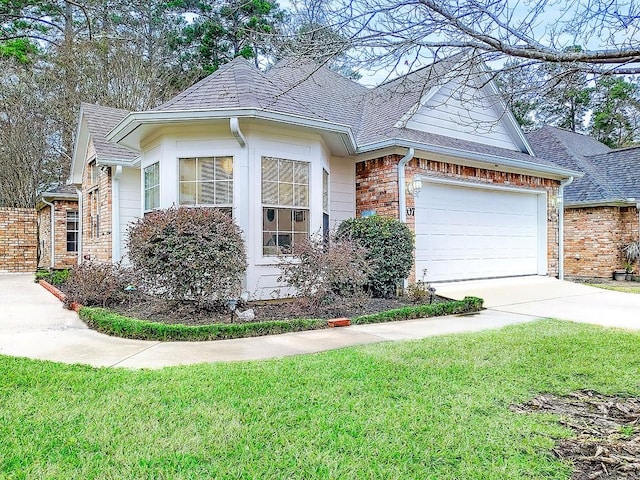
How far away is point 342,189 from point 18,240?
1355 centimetres

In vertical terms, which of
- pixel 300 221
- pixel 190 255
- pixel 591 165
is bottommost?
pixel 190 255

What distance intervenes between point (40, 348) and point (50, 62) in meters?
19.6

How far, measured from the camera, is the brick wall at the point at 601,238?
14.9 metres

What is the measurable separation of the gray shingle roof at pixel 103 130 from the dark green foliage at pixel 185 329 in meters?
6.35

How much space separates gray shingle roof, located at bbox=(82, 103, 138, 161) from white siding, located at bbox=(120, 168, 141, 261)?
44cm

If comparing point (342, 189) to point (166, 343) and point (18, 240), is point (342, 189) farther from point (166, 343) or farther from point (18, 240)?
point (18, 240)

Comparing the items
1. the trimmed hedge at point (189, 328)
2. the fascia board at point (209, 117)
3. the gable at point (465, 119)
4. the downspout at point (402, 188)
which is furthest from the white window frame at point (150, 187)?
the gable at point (465, 119)

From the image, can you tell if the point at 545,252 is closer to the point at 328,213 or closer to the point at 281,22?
the point at 328,213

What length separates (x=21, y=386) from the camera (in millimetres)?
3594

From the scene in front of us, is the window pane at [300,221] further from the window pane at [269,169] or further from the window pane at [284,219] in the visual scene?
the window pane at [269,169]

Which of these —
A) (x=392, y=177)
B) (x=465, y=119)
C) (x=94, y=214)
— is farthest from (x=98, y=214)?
(x=465, y=119)

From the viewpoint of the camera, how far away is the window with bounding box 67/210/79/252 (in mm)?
16047

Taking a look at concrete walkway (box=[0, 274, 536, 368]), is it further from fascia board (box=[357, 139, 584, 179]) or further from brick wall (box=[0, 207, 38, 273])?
brick wall (box=[0, 207, 38, 273])

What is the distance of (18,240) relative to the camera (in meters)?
16.8
